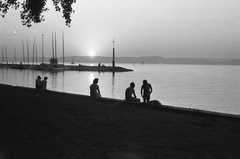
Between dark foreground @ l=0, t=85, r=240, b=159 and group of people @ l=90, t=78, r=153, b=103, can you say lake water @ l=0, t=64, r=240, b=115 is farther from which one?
dark foreground @ l=0, t=85, r=240, b=159

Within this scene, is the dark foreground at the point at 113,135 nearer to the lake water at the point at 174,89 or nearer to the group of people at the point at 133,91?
the group of people at the point at 133,91

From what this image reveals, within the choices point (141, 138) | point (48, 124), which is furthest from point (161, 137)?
point (48, 124)

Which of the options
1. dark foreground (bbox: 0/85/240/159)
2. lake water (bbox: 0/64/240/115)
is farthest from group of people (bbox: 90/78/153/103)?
lake water (bbox: 0/64/240/115)

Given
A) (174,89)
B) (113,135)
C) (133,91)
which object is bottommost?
→ (174,89)

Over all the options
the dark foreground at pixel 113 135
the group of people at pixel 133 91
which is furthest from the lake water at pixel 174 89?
the dark foreground at pixel 113 135

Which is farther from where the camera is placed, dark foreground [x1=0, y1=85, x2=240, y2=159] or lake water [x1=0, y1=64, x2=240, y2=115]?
lake water [x1=0, y1=64, x2=240, y2=115]

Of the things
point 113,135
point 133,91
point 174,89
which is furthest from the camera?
point 174,89

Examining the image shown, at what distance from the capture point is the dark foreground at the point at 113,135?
6.24 m

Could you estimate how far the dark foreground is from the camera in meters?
6.24

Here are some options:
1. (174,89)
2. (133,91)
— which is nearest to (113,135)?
(133,91)

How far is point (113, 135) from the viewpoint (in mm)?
7816

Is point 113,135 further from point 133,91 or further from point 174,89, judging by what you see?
point 174,89

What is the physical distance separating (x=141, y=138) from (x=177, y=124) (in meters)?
2.68

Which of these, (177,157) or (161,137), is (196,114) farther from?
(177,157)
